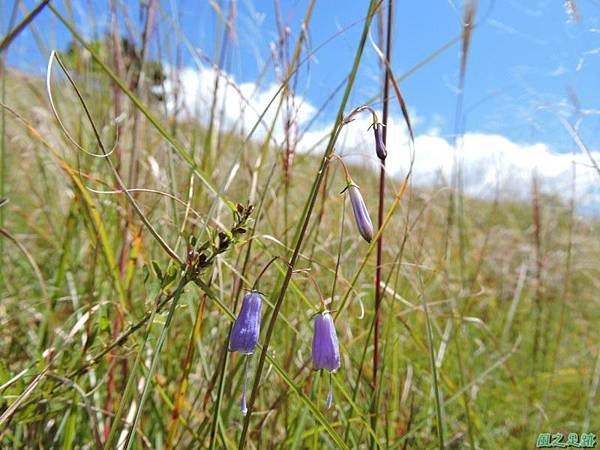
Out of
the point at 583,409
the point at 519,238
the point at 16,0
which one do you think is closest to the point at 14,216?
the point at 16,0

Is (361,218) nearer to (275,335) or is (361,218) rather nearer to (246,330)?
(246,330)

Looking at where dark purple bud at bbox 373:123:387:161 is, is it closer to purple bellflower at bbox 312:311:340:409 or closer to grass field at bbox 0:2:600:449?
grass field at bbox 0:2:600:449

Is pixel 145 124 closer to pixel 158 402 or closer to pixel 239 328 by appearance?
pixel 158 402

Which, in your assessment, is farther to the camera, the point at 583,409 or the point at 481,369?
the point at 481,369

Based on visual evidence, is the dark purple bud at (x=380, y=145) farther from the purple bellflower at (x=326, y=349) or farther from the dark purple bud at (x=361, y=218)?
the purple bellflower at (x=326, y=349)

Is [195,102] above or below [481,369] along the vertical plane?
above

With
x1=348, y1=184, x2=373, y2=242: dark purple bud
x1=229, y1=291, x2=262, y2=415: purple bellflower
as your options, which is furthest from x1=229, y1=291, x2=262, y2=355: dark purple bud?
x1=348, y1=184, x2=373, y2=242: dark purple bud

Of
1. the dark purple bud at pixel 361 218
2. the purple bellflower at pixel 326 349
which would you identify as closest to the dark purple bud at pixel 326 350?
the purple bellflower at pixel 326 349
